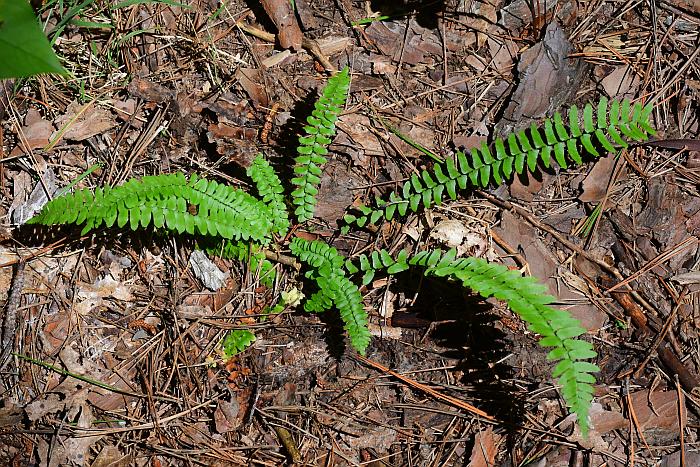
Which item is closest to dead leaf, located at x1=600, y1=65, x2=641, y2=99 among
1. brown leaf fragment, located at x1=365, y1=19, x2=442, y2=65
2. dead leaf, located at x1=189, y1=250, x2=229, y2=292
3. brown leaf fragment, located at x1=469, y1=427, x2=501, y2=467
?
brown leaf fragment, located at x1=365, y1=19, x2=442, y2=65

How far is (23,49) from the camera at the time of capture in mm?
1629

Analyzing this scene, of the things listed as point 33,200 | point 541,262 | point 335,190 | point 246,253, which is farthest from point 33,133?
point 541,262

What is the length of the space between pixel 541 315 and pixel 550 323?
5 cm

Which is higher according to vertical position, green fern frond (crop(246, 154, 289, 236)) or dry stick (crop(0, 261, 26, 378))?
green fern frond (crop(246, 154, 289, 236))

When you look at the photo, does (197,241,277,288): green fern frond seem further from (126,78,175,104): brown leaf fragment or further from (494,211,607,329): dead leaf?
(494,211,607,329): dead leaf

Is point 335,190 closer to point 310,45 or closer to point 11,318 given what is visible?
point 310,45

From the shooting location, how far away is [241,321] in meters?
3.35

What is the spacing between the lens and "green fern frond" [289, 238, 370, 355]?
2982 millimetres

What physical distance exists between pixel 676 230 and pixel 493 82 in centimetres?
147

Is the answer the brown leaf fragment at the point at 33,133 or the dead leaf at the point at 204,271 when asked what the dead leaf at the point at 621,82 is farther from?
the brown leaf fragment at the point at 33,133

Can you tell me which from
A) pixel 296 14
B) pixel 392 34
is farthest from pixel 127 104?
pixel 392 34

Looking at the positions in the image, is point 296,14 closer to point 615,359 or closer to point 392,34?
point 392,34

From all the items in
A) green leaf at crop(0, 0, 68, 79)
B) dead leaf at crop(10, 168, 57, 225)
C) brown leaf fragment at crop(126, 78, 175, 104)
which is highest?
green leaf at crop(0, 0, 68, 79)

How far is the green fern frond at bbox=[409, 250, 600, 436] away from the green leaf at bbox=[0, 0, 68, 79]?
2.02 m
